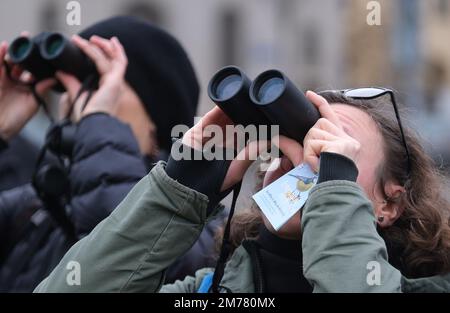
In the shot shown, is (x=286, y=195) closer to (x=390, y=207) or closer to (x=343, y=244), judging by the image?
(x=343, y=244)

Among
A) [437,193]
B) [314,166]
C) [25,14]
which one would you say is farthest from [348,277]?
[25,14]

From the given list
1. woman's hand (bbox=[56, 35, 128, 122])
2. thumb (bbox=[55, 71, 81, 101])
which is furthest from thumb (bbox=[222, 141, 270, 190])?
thumb (bbox=[55, 71, 81, 101])

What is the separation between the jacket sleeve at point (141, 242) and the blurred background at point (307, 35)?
549 inches

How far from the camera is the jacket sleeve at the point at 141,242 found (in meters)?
1.89

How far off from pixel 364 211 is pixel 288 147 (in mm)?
254

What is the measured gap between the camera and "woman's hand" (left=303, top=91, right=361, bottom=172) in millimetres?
1778

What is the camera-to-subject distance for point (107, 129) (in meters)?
2.62

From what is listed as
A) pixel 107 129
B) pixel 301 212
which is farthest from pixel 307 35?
pixel 301 212

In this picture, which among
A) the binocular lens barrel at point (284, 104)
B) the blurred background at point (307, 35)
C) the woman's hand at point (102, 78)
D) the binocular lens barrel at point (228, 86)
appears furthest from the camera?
the blurred background at point (307, 35)

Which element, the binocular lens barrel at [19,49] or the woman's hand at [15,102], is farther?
the woman's hand at [15,102]

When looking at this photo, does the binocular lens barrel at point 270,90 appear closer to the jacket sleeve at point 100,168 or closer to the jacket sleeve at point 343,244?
the jacket sleeve at point 343,244

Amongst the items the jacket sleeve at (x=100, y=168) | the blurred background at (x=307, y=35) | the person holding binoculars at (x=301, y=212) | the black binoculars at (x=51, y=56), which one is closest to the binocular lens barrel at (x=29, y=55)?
the black binoculars at (x=51, y=56)

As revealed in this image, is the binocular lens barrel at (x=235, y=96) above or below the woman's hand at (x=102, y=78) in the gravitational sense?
above

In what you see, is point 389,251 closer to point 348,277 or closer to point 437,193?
point 437,193
